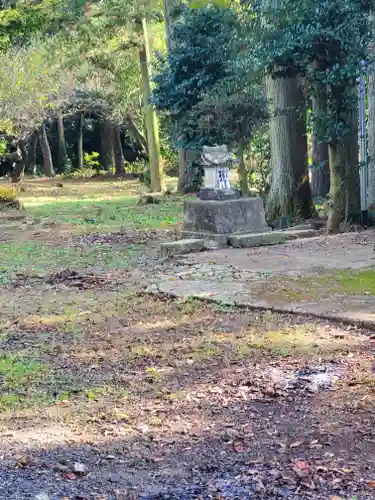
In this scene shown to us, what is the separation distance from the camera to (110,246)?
1189 centimetres

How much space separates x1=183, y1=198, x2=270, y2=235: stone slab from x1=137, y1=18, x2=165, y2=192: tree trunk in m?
10.1

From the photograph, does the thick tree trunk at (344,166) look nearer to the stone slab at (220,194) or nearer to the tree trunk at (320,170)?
the stone slab at (220,194)

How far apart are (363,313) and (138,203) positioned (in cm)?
1355

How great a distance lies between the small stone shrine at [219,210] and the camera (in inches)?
446

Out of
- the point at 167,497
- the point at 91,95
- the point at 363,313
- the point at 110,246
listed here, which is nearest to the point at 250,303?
the point at 363,313

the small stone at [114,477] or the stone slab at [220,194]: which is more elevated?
the stone slab at [220,194]

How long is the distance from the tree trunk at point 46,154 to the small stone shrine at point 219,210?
19.3 metres

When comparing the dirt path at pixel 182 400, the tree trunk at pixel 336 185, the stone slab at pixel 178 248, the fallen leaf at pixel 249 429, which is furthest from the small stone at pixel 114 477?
the tree trunk at pixel 336 185

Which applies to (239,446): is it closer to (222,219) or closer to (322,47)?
(322,47)

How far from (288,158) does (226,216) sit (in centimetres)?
270

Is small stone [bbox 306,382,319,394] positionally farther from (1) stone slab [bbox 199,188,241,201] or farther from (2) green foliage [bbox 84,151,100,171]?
(2) green foliage [bbox 84,151,100,171]

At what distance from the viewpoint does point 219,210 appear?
37.1 ft

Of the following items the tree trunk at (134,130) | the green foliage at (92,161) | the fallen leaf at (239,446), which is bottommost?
the fallen leaf at (239,446)

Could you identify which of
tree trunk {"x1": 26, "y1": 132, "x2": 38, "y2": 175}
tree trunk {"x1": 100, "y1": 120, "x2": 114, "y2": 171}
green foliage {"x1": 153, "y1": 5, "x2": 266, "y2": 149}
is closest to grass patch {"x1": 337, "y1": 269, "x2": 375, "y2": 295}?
green foliage {"x1": 153, "y1": 5, "x2": 266, "y2": 149}
